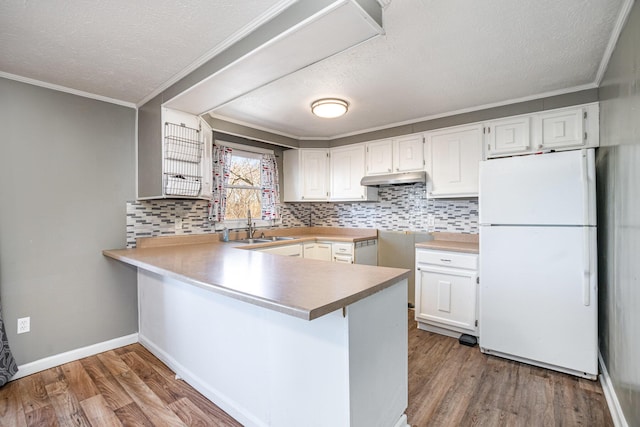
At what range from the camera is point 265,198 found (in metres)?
4.00

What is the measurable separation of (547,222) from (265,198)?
3027 millimetres

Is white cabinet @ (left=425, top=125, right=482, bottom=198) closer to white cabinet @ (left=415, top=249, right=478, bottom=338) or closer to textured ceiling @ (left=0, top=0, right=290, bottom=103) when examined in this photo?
white cabinet @ (left=415, top=249, right=478, bottom=338)

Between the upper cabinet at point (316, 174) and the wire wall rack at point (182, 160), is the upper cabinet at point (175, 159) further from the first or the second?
the upper cabinet at point (316, 174)

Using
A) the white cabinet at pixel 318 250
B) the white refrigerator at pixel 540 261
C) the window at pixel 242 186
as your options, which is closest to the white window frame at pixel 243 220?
Result: the window at pixel 242 186

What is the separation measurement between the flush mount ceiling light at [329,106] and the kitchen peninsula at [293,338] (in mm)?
1412

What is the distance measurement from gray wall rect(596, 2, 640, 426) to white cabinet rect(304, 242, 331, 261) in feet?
8.29

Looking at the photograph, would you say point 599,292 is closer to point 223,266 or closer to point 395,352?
point 395,352

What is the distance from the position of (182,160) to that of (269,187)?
61.0 inches

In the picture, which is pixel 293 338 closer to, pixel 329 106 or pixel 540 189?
pixel 329 106

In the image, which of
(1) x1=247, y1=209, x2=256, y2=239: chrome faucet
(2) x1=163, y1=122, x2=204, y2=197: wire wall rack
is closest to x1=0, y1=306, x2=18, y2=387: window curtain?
(2) x1=163, y1=122, x2=204, y2=197: wire wall rack

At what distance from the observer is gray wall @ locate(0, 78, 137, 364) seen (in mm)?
2166

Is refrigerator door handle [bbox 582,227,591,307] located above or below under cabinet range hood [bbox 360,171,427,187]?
below

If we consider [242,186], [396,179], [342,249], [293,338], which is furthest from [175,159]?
[396,179]

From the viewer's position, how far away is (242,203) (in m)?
3.77
